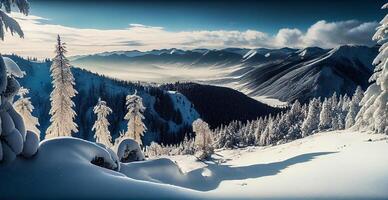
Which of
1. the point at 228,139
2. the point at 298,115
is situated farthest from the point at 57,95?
the point at 298,115

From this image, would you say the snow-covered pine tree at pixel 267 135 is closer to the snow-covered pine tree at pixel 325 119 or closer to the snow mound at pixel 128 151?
the snow-covered pine tree at pixel 325 119

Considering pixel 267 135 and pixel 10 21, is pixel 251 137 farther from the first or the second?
pixel 10 21

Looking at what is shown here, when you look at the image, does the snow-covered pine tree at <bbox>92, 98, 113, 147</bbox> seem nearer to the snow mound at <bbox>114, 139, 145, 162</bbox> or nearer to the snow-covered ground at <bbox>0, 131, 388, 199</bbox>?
the snow mound at <bbox>114, 139, 145, 162</bbox>

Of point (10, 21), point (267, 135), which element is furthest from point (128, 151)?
point (267, 135)

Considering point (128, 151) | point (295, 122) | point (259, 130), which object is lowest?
point (128, 151)

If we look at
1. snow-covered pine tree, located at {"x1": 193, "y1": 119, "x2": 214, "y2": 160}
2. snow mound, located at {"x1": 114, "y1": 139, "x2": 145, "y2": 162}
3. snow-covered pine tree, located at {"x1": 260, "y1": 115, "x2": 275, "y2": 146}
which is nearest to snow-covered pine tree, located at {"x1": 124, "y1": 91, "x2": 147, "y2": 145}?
snow-covered pine tree, located at {"x1": 193, "y1": 119, "x2": 214, "y2": 160}

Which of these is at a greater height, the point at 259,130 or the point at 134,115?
the point at 134,115

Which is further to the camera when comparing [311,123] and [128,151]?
[311,123]

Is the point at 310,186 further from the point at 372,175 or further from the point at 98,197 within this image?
the point at 98,197
